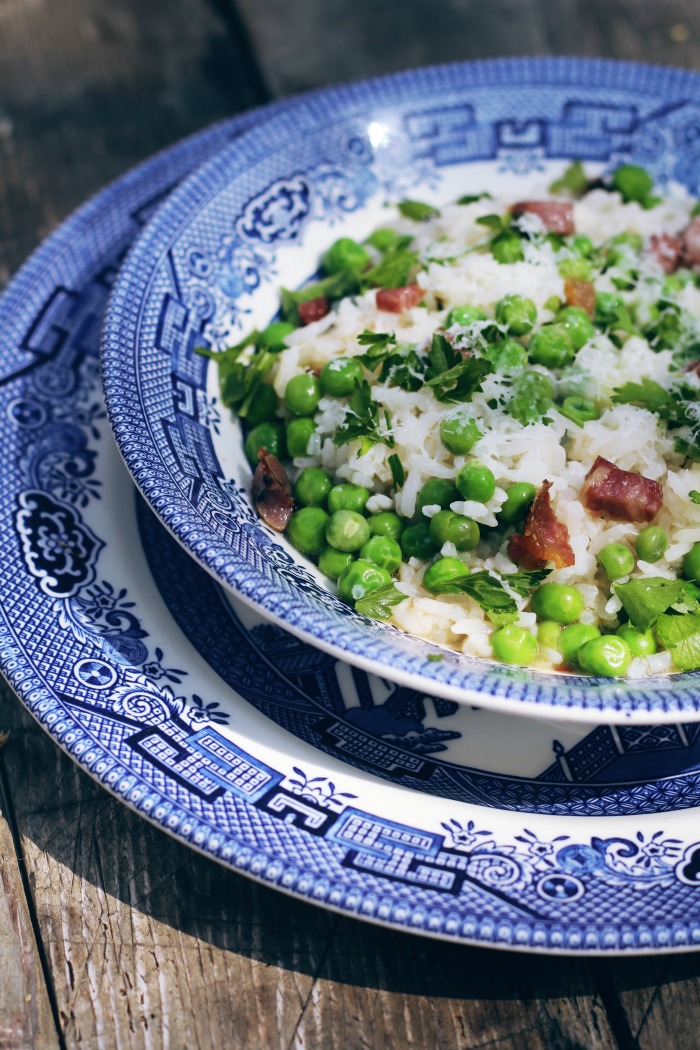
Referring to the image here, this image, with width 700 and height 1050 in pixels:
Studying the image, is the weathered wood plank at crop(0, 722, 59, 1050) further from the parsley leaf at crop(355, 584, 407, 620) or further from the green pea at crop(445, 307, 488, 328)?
the green pea at crop(445, 307, 488, 328)

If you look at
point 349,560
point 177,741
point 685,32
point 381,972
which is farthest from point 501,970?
point 685,32

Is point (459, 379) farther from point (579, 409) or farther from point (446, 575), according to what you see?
point (446, 575)

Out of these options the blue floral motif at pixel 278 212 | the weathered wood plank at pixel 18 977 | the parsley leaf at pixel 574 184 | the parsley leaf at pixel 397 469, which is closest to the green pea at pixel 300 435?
the parsley leaf at pixel 397 469

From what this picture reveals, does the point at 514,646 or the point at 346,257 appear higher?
the point at 346,257

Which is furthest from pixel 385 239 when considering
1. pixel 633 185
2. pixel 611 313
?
pixel 633 185

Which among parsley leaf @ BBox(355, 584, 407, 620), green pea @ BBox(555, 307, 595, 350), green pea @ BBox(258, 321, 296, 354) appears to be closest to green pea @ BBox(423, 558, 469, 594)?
parsley leaf @ BBox(355, 584, 407, 620)

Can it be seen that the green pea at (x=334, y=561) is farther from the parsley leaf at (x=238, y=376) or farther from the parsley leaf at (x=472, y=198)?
the parsley leaf at (x=472, y=198)

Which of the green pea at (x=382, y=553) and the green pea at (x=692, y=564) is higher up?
the green pea at (x=382, y=553)
